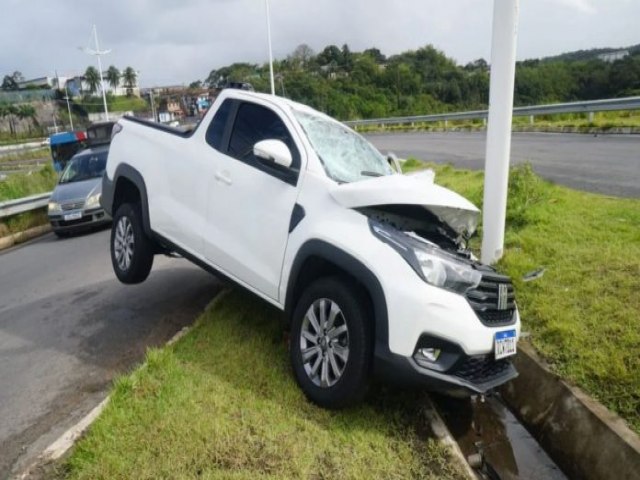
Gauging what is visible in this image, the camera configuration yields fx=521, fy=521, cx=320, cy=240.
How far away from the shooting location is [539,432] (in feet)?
11.8

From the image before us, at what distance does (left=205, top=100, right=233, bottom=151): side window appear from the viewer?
14.5 feet

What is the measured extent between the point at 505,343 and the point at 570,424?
0.78m

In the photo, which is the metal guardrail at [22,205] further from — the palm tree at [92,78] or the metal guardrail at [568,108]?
the palm tree at [92,78]

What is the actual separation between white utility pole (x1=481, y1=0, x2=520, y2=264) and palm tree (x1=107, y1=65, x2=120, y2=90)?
12939 cm

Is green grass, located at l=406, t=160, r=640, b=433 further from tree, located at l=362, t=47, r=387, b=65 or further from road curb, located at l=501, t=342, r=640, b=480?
tree, located at l=362, t=47, r=387, b=65

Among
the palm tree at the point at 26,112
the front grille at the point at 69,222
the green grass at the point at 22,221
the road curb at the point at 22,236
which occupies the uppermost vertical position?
the palm tree at the point at 26,112

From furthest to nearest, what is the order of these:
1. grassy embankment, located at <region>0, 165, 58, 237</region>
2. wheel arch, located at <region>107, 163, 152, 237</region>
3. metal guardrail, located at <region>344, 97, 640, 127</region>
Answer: metal guardrail, located at <region>344, 97, 640, 127</region>
grassy embankment, located at <region>0, 165, 58, 237</region>
wheel arch, located at <region>107, 163, 152, 237</region>

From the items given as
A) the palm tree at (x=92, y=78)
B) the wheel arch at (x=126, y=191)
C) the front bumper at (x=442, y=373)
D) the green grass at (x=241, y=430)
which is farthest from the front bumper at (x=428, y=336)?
the palm tree at (x=92, y=78)

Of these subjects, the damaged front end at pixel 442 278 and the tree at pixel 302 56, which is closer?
the damaged front end at pixel 442 278

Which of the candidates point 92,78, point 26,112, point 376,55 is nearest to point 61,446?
point 376,55

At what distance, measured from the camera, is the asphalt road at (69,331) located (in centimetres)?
371

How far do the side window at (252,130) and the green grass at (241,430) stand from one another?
163 centimetres

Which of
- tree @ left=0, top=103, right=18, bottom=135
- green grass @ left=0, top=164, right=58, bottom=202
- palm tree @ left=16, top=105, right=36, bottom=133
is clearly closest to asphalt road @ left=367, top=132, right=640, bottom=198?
green grass @ left=0, top=164, right=58, bottom=202

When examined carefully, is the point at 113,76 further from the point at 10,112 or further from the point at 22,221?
the point at 22,221
